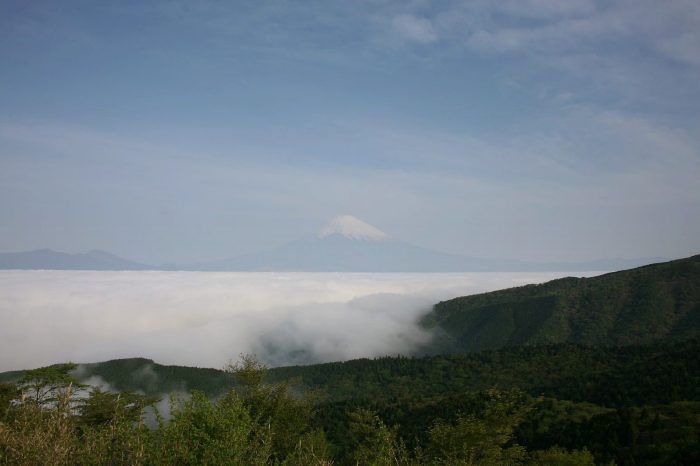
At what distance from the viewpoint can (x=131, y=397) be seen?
79.2 meters

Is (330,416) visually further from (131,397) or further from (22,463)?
(22,463)

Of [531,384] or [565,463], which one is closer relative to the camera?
[565,463]

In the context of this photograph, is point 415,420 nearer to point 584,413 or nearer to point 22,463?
point 584,413

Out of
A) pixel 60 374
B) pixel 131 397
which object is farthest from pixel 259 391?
pixel 60 374

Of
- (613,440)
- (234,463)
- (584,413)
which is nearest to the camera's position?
(234,463)

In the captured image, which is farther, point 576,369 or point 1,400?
point 576,369

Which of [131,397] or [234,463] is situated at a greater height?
[234,463]

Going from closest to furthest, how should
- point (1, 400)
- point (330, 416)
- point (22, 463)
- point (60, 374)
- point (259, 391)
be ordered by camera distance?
point (22, 463) → point (1, 400) → point (259, 391) → point (60, 374) → point (330, 416)

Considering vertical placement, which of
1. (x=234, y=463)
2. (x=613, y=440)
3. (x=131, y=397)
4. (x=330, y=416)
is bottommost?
(x=330, y=416)

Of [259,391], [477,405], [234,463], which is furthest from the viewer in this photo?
[477,405]

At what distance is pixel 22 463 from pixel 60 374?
214ft

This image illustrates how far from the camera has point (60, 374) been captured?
7450 cm

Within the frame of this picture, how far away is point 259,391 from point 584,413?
85.0m

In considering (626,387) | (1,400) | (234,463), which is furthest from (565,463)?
(626,387)
